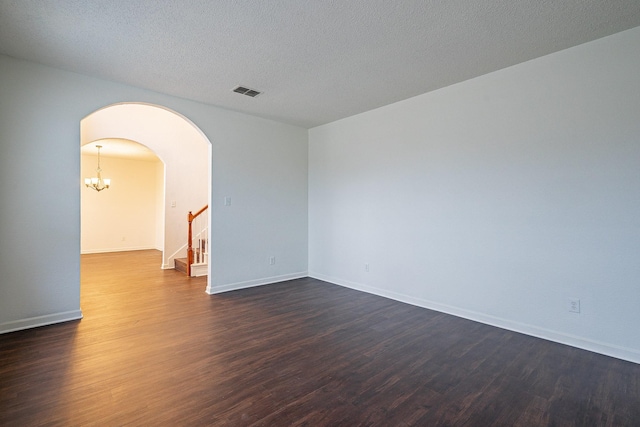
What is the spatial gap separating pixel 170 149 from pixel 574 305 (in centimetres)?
683

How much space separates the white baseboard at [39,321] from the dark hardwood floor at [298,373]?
0.43 feet

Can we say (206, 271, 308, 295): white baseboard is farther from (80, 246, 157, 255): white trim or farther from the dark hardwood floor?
(80, 246, 157, 255): white trim

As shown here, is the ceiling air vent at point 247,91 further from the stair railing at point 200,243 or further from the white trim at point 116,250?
the white trim at point 116,250

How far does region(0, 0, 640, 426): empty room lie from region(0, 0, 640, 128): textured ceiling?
0.07ft

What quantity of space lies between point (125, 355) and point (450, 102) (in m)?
4.22

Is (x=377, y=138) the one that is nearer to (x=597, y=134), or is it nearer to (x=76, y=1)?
(x=597, y=134)

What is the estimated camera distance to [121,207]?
8.80 m

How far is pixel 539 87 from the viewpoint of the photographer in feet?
9.59

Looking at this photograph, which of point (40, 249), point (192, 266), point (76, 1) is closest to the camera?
point (76, 1)

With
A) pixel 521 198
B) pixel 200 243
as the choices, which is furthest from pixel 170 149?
pixel 521 198

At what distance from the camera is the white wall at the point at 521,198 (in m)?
2.53

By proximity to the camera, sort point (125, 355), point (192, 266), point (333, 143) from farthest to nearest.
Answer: point (192, 266) → point (333, 143) → point (125, 355)

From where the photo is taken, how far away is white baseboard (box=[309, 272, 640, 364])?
8.23ft

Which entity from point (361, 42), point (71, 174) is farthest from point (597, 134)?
point (71, 174)
